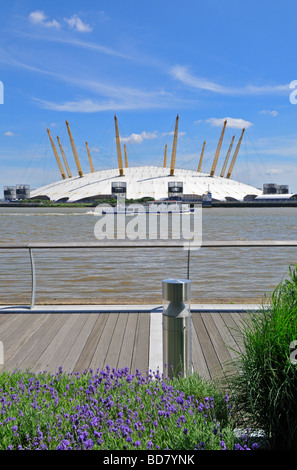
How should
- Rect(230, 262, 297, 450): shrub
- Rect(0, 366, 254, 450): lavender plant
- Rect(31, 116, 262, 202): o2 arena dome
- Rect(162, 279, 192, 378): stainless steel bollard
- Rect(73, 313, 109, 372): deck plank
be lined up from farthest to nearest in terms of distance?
Rect(31, 116, 262, 202): o2 arena dome → Rect(73, 313, 109, 372): deck plank → Rect(162, 279, 192, 378): stainless steel bollard → Rect(230, 262, 297, 450): shrub → Rect(0, 366, 254, 450): lavender plant

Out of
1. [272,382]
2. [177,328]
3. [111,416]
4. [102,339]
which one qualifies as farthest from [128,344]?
[272,382]

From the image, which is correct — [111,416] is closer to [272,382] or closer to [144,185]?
[272,382]

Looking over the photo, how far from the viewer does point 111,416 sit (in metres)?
2.45

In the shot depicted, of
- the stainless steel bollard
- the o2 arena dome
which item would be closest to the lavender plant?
the stainless steel bollard

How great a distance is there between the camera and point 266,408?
255 cm

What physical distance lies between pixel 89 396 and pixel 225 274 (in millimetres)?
10331

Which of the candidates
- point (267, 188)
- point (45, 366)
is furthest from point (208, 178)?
point (45, 366)

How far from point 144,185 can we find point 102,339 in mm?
140630

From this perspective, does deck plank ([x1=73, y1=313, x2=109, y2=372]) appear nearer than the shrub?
No

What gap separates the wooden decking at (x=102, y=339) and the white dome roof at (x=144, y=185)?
427ft

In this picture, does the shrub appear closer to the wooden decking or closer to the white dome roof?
the wooden decking

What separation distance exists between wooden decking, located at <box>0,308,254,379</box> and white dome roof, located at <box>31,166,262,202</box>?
130014mm

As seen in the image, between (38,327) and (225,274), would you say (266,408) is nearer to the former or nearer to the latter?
(38,327)

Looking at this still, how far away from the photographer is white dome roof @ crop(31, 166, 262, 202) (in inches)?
5463
